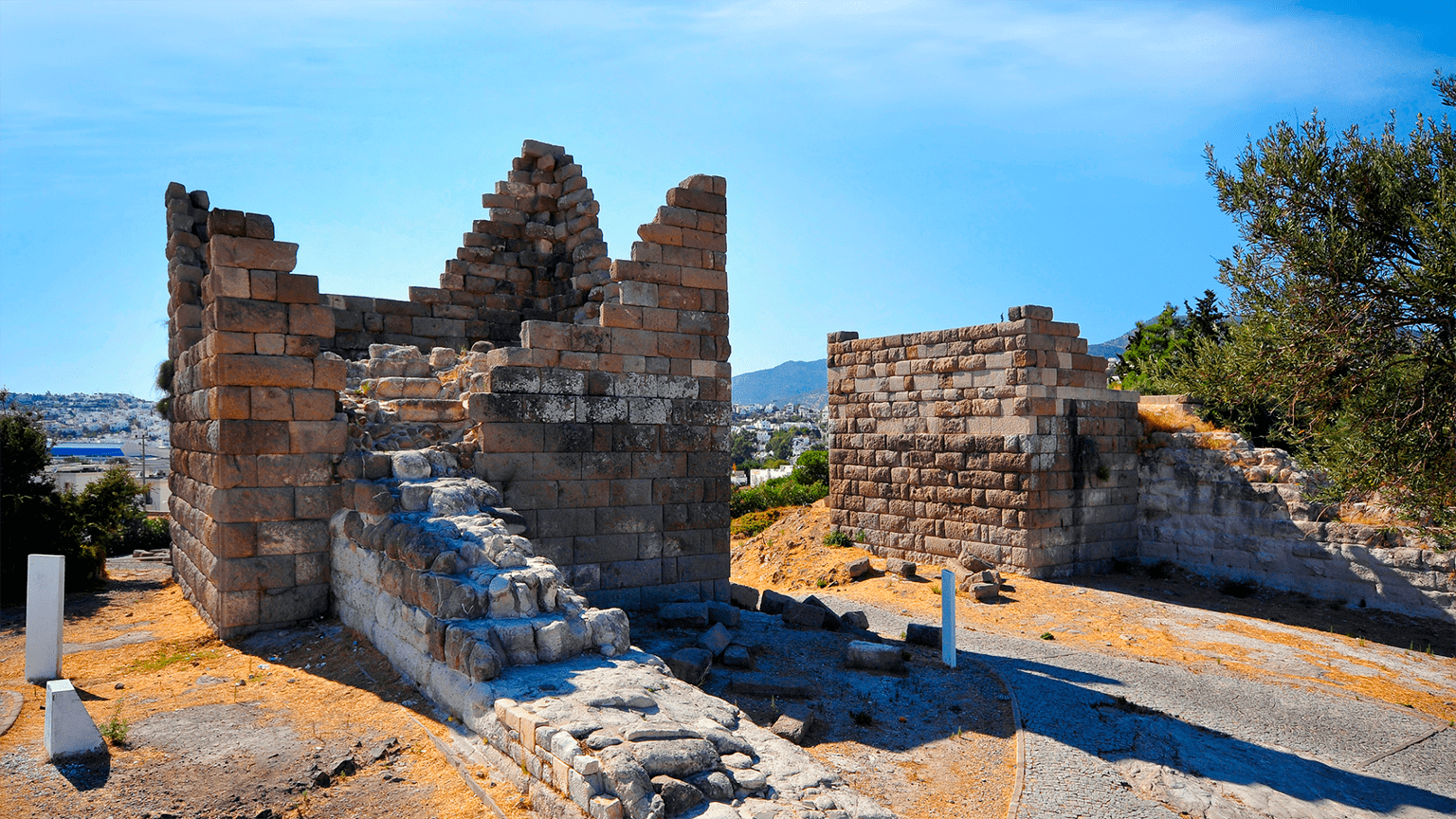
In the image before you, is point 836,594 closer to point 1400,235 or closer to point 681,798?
point 1400,235

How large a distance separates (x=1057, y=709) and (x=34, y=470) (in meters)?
13.4

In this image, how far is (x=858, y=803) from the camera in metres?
4.28

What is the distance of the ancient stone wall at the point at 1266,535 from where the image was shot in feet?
37.0

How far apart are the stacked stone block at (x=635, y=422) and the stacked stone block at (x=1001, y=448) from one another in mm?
5672

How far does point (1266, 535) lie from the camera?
13.0 meters

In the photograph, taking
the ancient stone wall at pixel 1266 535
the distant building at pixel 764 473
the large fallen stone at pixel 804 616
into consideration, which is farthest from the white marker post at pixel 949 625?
the distant building at pixel 764 473

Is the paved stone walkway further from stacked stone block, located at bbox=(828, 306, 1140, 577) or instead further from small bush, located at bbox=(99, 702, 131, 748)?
small bush, located at bbox=(99, 702, 131, 748)

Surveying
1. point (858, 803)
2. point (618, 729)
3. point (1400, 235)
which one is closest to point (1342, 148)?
point (1400, 235)

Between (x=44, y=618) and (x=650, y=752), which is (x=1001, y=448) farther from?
(x=44, y=618)

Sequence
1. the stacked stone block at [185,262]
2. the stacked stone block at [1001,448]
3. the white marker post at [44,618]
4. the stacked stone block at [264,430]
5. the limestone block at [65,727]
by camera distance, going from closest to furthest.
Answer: the limestone block at [65,727], the white marker post at [44,618], the stacked stone block at [264,430], the stacked stone block at [185,262], the stacked stone block at [1001,448]

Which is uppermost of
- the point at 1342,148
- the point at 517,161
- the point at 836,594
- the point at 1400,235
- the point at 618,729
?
the point at 517,161

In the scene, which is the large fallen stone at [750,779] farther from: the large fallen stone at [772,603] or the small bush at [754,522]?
the small bush at [754,522]

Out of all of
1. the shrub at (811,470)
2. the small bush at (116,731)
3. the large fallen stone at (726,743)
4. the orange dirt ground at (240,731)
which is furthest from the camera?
the shrub at (811,470)

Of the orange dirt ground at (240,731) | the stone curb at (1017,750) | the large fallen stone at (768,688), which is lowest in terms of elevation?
the stone curb at (1017,750)
